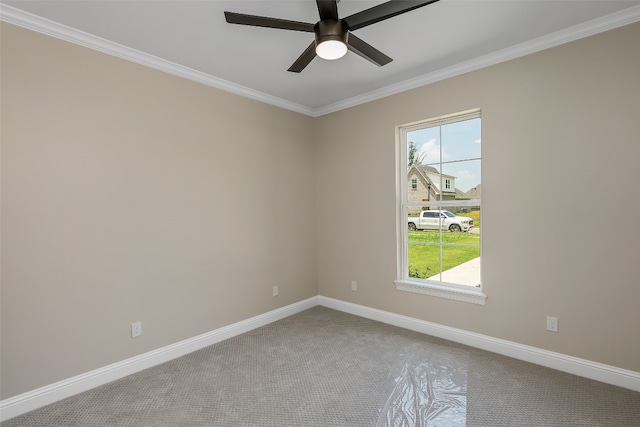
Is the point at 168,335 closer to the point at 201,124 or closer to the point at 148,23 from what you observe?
the point at 201,124

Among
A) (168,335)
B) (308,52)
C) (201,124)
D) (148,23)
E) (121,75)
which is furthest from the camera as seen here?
(201,124)

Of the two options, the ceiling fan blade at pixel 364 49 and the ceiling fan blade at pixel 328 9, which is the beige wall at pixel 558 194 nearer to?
the ceiling fan blade at pixel 364 49

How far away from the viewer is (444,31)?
2.40 meters

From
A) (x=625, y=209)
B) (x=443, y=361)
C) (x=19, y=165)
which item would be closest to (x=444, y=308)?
(x=443, y=361)

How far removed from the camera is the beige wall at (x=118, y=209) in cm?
213

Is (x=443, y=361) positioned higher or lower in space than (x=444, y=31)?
lower

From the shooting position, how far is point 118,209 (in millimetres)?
2559

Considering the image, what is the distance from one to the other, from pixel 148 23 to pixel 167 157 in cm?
105

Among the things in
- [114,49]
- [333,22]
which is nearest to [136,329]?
[114,49]

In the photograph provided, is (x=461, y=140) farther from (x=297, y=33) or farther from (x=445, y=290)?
(x=297, y=33)

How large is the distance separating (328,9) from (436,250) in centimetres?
250

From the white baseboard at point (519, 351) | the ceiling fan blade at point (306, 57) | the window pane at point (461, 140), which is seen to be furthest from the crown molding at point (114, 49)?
the white baseboard at point (519, 351)

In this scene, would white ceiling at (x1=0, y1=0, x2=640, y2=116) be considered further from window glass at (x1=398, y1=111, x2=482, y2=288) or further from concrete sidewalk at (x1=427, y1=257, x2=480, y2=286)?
concrete sidewalk at (x1=427, y1=257, x2=480, y2=286)

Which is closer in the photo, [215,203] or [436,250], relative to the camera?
[215,203]
